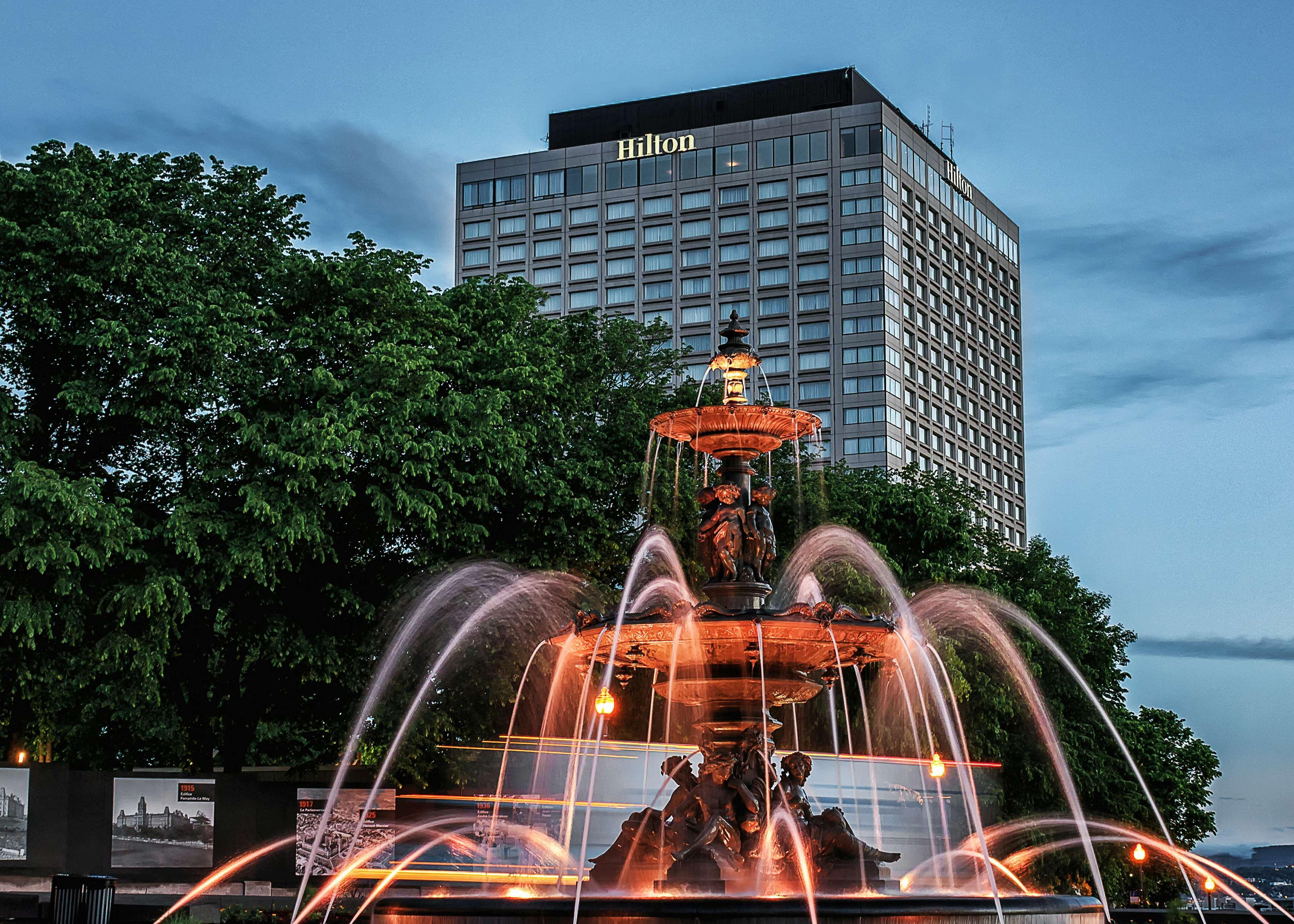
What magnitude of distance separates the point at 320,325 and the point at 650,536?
24.6ft

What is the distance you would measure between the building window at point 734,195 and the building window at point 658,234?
418cm

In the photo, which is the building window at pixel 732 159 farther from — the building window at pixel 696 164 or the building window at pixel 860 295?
the building window at pixel 860 295

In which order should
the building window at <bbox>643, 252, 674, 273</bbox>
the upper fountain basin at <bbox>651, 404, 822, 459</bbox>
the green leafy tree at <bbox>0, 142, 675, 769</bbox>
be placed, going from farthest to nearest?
the building window at <bbox>643, 252, 674, 273</bbox>, the green leafy tree at <bbox>0, 142, 675, 769</bbox>, the upper fountain basin at <bbox>651, 404, 822, 459</bbox>

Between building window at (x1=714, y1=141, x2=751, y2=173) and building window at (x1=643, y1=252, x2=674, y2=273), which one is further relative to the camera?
building window at (x1=643, y1=252, x2=674, y2=273)

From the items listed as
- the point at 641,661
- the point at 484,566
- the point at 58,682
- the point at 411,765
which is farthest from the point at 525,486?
the point at 641,661

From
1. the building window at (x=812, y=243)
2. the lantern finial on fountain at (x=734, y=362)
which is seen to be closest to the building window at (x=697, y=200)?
the building window at (x=812, y=243)

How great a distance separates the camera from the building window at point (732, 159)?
11331cm

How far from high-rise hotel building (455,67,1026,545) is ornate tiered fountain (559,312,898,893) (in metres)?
87.9

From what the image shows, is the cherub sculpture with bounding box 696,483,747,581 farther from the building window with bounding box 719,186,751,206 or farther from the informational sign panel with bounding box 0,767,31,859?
the building window with bounding box 719,186,751,206

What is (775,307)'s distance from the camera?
111438mm

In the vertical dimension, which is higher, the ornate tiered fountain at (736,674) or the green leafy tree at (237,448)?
the green leafy tree at (237,448)

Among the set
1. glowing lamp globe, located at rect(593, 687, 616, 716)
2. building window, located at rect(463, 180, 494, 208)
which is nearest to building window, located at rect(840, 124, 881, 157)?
building window, located at rect(463, 180, 494, 208)

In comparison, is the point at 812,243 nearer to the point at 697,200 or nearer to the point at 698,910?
the point at 697,200

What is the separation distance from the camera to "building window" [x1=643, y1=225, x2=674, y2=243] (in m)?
115
